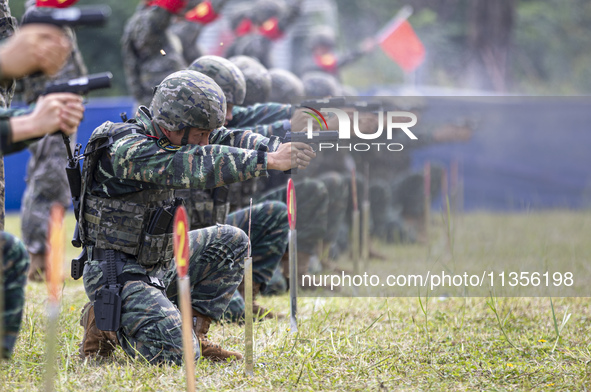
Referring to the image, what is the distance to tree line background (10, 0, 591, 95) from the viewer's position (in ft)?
75.4

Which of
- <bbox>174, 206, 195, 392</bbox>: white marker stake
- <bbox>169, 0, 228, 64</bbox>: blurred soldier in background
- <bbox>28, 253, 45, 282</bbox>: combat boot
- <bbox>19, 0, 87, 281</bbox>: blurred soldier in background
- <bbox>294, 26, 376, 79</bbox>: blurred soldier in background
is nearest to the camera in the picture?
<bbox>174, 206, 195, 392</bbox>: white marker stake

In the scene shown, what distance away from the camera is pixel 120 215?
386 cm

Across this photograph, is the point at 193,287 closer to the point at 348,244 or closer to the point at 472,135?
the point at 348,244

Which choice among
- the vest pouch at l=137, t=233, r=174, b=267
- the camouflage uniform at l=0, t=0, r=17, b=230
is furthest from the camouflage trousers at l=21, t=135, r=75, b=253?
the vest pouch at l=137, t=233, r=174, b=267

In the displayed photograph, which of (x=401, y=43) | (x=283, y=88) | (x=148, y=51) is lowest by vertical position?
(x=283, y=88)

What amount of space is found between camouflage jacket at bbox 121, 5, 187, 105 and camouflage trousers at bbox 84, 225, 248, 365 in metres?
3.28

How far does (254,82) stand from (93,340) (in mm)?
2611

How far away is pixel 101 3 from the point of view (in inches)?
908

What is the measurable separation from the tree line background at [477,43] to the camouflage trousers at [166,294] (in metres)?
18.6

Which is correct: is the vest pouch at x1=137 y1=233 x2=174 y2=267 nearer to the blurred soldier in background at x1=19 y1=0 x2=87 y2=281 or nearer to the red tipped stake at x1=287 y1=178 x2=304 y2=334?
the red tipped stake at x1=287 y1=178 x2=304 y2=334

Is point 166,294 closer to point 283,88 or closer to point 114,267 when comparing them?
point 114,267

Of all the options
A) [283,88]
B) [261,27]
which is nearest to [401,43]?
[261,27]

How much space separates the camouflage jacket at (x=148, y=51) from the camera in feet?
23.8

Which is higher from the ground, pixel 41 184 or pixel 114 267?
pixel 41 184
